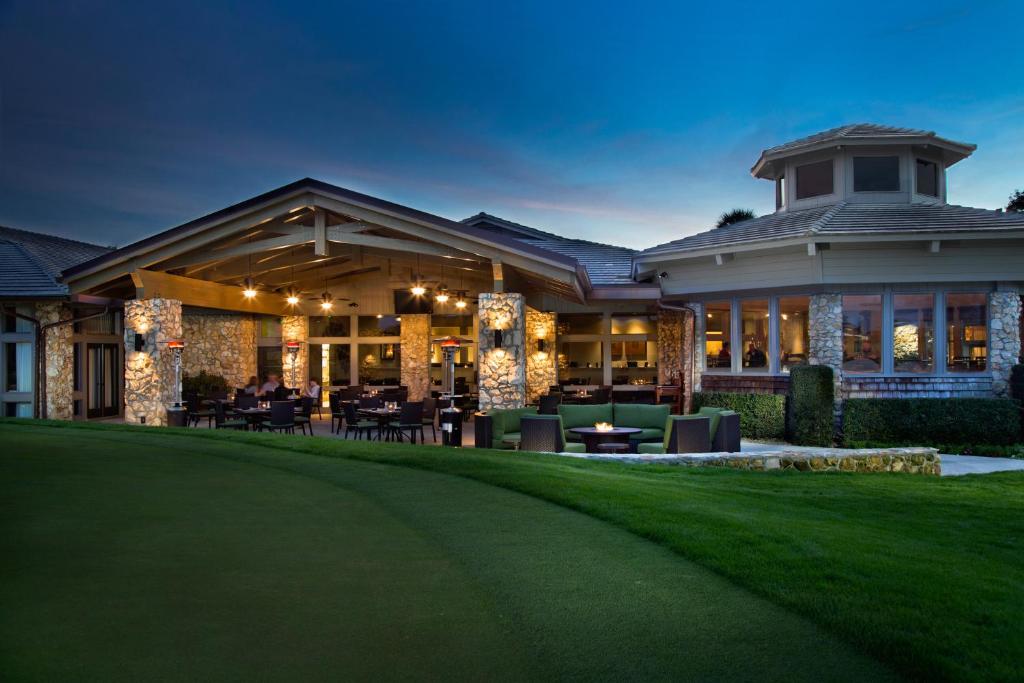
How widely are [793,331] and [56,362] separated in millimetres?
16624

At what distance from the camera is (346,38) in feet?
56.4

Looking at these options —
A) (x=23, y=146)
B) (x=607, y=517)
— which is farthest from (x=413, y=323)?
(x=607, y=517)

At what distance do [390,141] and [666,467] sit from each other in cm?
1727

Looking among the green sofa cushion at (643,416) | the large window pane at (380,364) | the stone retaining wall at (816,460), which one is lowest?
the stone retaining wall at (816,460)

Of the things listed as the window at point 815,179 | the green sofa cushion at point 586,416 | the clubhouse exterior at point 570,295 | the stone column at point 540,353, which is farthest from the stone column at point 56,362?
the window at point 815,179

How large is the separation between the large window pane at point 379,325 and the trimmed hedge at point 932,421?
1281 cm

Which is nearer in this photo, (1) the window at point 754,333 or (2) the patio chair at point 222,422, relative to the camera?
(2) the patio chair at point 222,422

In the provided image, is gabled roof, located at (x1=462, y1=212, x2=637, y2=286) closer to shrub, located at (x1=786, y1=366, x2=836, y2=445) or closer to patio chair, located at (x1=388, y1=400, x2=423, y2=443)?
shrub, located at (x1=786, y1=366, x2=836, y2=445)

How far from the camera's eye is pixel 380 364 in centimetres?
2169

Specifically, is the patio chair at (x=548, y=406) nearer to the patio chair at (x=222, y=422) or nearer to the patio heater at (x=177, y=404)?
the patio chair at (x=222, y=422)

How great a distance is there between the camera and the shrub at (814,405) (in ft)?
42.7

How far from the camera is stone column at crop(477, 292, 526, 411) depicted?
14.4 metres

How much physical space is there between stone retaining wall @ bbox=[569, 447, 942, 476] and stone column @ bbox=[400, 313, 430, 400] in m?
12.1

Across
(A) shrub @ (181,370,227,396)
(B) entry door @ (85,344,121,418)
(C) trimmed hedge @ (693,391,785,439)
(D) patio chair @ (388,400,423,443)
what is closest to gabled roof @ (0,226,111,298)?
(B) entry door @ (85,344,121,418)
